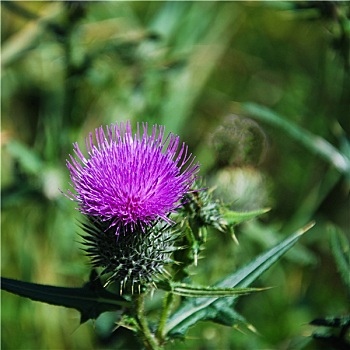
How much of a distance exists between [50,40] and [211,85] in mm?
1259

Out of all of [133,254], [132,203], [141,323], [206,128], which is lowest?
[141,323]

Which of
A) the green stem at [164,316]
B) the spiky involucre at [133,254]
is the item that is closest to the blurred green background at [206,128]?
the green stem at [164,316]

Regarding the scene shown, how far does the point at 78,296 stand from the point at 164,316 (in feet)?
0.76

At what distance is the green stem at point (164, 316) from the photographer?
1.64m

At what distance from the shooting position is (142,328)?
5.24 ft

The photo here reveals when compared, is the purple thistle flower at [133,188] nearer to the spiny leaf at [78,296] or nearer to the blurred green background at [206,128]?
the spiny leaf at [78,296]

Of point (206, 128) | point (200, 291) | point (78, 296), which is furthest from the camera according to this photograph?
point (206, 128)

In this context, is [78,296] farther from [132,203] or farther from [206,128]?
[206,128]

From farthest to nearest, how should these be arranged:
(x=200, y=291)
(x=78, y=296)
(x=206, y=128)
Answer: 1. (x=206, y=128)
2. (x=78, y=296)
3. (x=200, y=291)

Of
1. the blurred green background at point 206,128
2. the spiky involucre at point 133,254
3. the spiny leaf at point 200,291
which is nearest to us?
the spiny leaf at point 200,291

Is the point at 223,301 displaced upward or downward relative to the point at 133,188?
downward

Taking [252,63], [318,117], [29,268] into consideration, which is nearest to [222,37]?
[252,63]

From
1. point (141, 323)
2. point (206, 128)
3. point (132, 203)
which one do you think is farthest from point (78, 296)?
point (206, 128)

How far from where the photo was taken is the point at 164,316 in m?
1.65
